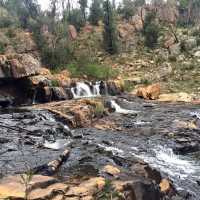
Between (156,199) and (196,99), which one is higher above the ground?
(156,199)

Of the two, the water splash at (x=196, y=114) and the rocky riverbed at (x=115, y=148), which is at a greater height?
the rocky riverbed at (x=115, y=148)

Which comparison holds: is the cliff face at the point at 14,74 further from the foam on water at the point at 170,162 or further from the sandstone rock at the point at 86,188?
the sandstone rock at the point at 86,188

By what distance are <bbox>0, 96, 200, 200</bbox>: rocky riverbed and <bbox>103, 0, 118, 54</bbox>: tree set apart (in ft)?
88.8

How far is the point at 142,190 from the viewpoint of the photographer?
39.2ft

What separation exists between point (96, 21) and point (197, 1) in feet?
68.8

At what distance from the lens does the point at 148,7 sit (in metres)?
71.5

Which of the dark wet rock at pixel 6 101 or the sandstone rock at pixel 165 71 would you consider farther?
the sandstone rock at pixel 165 71

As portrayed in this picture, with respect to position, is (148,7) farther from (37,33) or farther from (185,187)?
(185,187)

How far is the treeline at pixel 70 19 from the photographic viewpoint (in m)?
46.1

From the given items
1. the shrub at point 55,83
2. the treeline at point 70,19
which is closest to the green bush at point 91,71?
the treeline at point 70,19

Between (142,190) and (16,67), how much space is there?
69.0 feet

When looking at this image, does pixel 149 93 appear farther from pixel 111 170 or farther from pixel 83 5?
pixel 83 5

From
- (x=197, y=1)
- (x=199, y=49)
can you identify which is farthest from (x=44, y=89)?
(x=197, y=1)

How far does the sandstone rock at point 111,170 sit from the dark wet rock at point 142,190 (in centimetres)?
100
